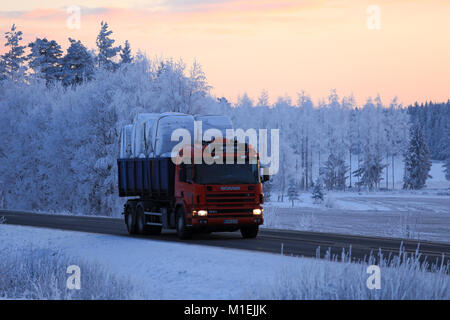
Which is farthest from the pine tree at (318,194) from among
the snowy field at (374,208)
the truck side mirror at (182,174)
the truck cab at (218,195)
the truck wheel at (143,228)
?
the truck side mirror at (182,174)

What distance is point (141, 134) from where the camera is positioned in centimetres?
2730

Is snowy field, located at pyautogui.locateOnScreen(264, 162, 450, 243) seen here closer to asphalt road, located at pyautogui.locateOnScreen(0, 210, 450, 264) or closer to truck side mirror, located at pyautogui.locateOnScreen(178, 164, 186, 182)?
asphalt road, located at pyautogui.locateOnScreen(0, 210, 450, 264)

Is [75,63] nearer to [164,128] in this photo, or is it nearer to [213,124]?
[164,128]

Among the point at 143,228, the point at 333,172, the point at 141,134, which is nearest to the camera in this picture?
the point at 143,228

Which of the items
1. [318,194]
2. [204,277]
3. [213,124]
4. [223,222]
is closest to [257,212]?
[223,222]

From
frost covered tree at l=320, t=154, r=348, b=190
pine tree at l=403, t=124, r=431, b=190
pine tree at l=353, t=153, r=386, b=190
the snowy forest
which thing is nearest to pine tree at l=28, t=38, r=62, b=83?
the snowy forest

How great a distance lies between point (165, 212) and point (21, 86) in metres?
54.3

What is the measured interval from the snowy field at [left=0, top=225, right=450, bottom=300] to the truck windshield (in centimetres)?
313

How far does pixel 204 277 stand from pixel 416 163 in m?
124

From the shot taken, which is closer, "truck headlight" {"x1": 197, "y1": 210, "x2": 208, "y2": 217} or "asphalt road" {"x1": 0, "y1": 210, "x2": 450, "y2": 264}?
"asphalt road" {"x1": 0, "y1": 210, "x2": 450, "y2": 264}

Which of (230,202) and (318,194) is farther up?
(230,202)

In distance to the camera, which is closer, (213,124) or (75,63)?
(213,124)

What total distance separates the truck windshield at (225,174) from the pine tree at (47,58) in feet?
268

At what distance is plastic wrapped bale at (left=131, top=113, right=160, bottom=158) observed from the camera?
26672 millimetres
